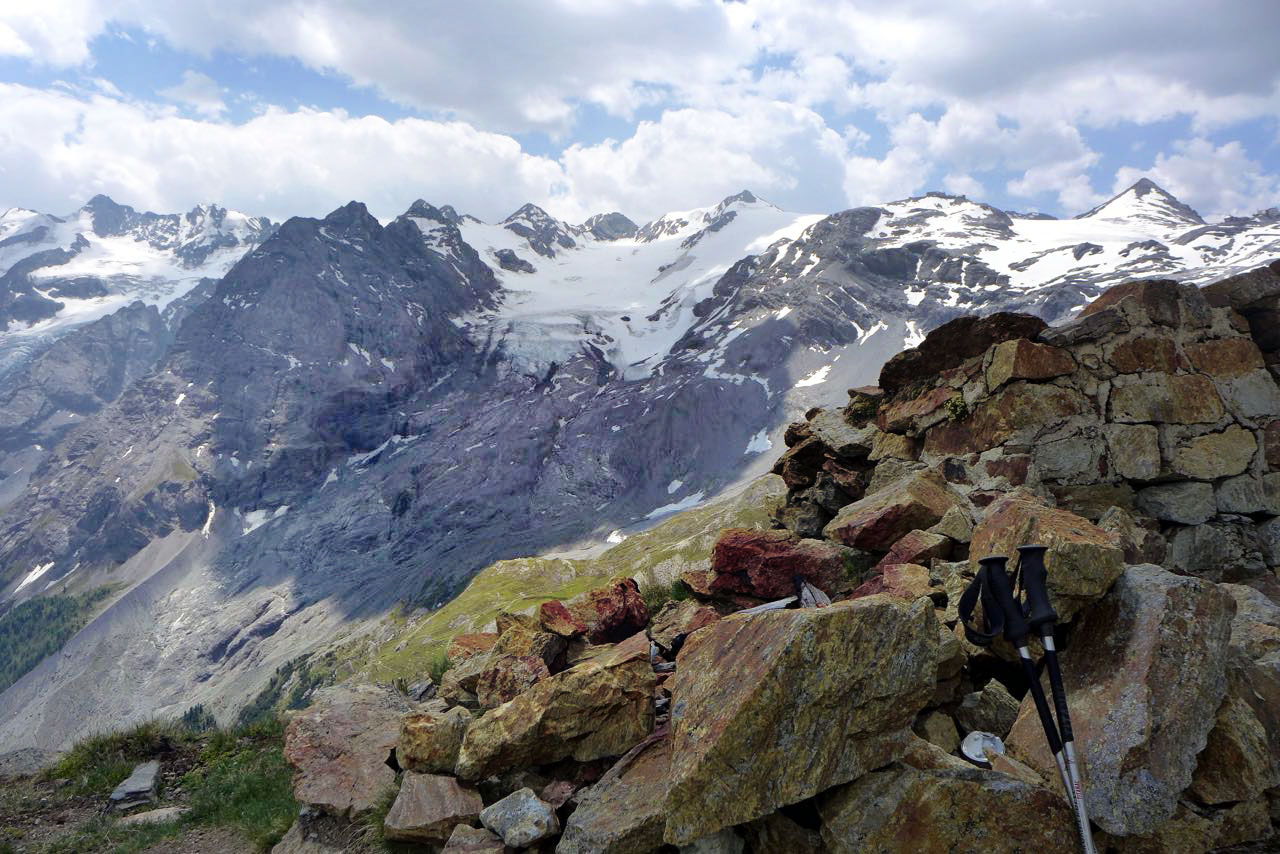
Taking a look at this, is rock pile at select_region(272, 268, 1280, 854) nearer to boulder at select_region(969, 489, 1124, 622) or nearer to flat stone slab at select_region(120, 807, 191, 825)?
boulder at select_region(969, 489, 1124, 622)

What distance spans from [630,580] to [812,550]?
10.8ft

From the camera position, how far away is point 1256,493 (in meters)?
10.2

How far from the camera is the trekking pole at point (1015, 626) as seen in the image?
19.3ft

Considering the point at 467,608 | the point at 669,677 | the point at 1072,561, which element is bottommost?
the point at 467,608

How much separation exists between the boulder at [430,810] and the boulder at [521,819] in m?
0.31

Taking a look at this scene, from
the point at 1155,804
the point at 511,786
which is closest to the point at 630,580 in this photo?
the point at 511,786

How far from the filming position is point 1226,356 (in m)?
10.8

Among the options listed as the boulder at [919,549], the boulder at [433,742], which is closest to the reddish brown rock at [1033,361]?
the boulder at [919,549]

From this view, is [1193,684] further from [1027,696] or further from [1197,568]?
[1197,568]

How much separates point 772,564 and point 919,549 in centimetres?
219

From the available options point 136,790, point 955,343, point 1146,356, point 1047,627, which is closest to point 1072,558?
point 1047,627

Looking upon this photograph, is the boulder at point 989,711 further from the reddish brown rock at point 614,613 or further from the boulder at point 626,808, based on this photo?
the reddish brown rock at point 614,613

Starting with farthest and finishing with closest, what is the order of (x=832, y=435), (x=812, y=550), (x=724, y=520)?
(x=724, y=520) < (x=832, y=435) < (x=812, y=550)

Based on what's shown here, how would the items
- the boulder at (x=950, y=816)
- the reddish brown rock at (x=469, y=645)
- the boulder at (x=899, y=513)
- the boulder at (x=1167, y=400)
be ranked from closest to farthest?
the boulder at (x=950, y=816) → the boulder at (x=899, y=513) → the boulder at (x=1167, y=400) → the reddish brown rock at (x=469, y=645)
